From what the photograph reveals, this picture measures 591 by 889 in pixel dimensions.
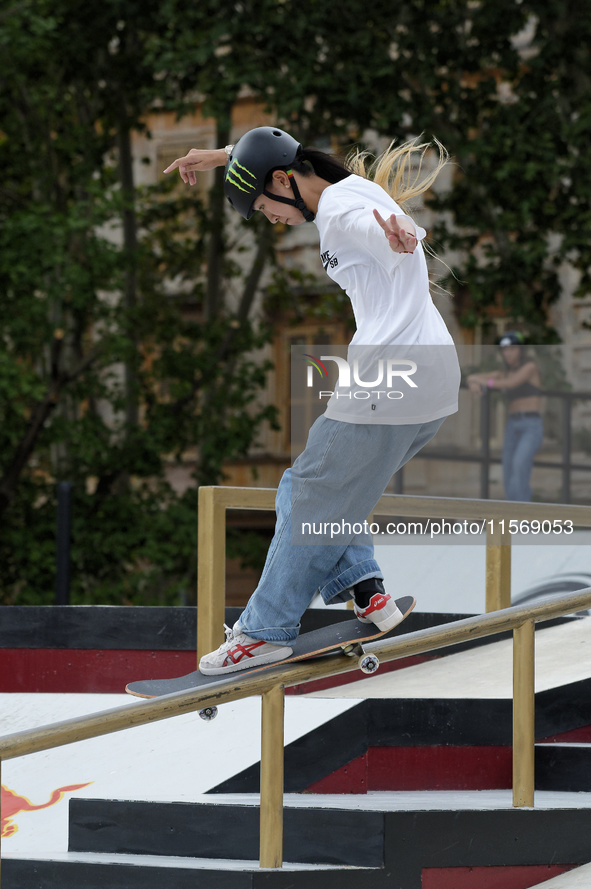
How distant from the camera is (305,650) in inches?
125

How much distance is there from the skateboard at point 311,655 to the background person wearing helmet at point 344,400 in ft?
0.10

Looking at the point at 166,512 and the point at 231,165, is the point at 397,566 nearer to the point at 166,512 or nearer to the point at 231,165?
the point at 231,165

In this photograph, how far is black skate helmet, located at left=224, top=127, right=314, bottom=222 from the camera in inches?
121

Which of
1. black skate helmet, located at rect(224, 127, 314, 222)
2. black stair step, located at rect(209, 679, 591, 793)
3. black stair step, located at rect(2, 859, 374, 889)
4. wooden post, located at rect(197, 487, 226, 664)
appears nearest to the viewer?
black stair step, located at rect(2, 859, 374, 889)

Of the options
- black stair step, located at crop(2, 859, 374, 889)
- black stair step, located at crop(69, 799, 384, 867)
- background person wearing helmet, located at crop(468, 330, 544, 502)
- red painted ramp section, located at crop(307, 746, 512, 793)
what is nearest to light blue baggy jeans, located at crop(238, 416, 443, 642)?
black stair step, located at crop(69, 799, 384, 867)

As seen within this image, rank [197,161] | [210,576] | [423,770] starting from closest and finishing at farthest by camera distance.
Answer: [197,161] < [423,770] < [210,576]

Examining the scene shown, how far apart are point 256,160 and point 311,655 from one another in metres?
1.38

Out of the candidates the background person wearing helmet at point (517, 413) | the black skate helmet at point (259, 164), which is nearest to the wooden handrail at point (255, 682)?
the black skate helmet at point (259, 164)

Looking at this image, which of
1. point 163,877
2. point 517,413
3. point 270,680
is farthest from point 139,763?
point 517,413

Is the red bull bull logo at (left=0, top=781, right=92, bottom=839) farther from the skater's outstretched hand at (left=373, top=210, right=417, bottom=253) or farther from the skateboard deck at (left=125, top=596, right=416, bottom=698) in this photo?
the skater's outstretched hand at (left=373, top=210, right=417, bottom=253)

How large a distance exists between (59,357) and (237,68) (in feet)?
12.6

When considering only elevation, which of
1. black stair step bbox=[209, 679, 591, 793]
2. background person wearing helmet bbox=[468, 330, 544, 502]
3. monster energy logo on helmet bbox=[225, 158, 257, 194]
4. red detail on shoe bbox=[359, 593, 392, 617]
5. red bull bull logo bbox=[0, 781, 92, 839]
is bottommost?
red bull bull logo bbox=[0, 781, 92, 839]

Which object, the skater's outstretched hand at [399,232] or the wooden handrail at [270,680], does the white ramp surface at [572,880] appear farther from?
the skater's outstretched hand at [399,232]

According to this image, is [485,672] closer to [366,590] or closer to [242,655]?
[366,590]
